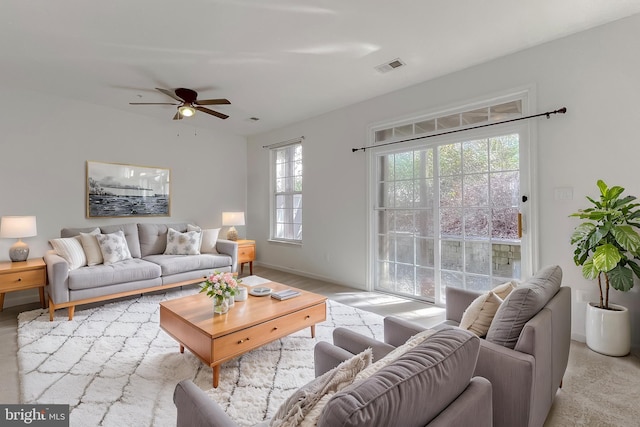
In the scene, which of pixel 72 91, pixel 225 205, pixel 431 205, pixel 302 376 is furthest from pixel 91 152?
pixel 431 205

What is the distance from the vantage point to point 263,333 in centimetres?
226

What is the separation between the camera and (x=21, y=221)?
3.44 meters

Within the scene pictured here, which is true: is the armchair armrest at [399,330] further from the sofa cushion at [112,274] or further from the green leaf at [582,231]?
the sofa cushion at [112,274]

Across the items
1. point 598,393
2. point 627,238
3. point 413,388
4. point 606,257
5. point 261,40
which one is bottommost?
point 598,393

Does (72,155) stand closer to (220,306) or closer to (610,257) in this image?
(220,306)

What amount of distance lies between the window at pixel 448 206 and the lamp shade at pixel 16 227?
13.8 feet

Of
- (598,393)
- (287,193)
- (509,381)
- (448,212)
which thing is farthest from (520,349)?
(287,193)

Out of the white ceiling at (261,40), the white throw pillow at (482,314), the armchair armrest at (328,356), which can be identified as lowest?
the armchair armrest at (328,356)

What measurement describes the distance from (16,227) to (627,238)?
230 inches

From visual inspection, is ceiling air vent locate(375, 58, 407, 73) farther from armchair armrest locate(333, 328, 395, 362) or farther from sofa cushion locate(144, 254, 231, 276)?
sofa cushion locate(144, 254, 231, 276)

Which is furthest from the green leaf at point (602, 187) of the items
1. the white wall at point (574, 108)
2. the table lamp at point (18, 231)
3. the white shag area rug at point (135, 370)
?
the table lamp at point (18, 231)

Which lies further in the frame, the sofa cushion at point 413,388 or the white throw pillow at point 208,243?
the white throw pillow at point 208,243

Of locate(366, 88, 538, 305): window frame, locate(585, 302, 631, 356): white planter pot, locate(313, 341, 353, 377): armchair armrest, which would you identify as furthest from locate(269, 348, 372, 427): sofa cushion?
locate(366, 88, 538, 305): window frame

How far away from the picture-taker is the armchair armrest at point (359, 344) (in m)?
1.46
